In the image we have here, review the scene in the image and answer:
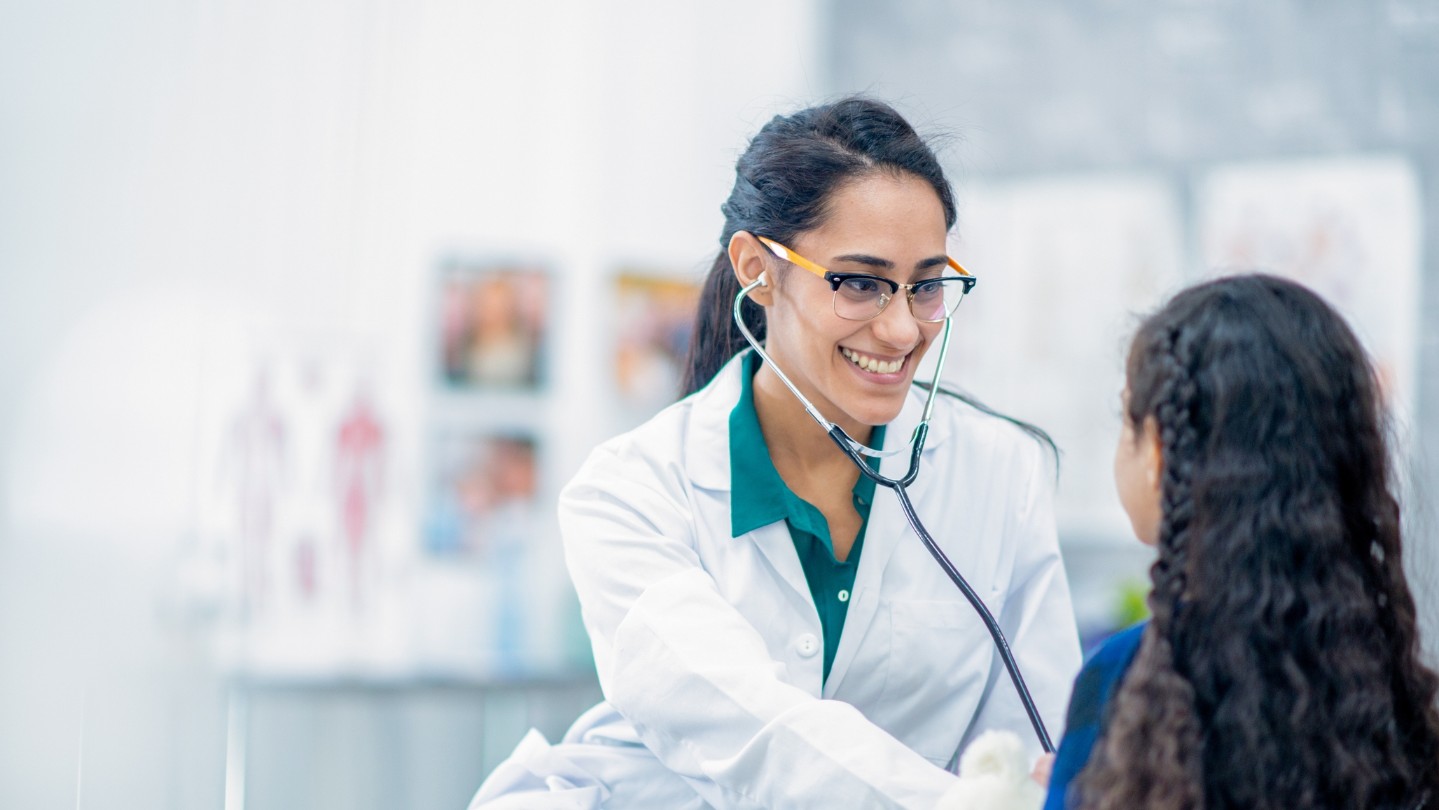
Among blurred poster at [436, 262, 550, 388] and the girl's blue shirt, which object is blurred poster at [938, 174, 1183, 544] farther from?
the girl's blue shirt

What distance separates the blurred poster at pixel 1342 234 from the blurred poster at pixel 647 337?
1.33 meters

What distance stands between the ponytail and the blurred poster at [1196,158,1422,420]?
5.71ft

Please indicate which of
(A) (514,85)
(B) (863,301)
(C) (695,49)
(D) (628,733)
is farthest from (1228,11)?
(D) (628,733)

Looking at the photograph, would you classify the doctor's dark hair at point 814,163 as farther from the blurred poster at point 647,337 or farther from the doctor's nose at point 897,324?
the blurred poster at point 647,337

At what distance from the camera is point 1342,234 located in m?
3.09

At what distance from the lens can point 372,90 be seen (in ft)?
9.96

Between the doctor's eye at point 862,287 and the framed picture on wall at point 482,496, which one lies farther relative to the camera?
the framed picture on wall at point 482,496

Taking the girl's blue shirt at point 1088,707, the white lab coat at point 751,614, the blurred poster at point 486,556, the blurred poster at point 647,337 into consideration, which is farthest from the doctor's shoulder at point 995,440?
the blurred poster at point 647,337

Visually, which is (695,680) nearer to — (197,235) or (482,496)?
(197,235)

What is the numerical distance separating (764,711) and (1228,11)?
2724 mm

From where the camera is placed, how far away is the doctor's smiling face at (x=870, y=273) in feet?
4.37

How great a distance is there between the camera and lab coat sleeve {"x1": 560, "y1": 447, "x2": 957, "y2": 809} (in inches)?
43.1

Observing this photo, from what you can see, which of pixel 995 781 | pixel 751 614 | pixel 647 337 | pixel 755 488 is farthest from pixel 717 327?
pixel 647 337

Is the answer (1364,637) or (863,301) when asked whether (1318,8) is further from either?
(1364,637)
